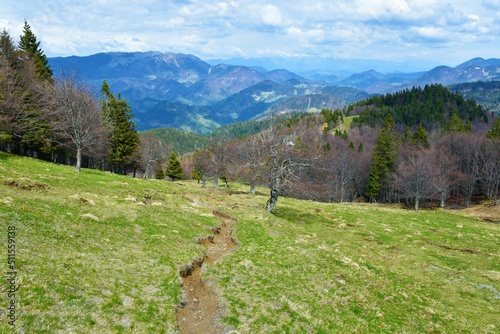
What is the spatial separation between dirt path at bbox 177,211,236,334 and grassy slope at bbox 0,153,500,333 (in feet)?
2.14

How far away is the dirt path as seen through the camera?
14648 millimetres

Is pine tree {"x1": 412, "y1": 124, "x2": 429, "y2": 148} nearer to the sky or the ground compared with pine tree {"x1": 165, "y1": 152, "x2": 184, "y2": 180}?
nearer to the sky

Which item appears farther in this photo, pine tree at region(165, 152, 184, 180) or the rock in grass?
pine tree at region(165, 152, 184, 180)

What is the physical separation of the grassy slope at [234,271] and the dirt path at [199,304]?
651 millimetres

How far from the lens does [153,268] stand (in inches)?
737

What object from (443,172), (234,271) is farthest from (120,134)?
(443,172)

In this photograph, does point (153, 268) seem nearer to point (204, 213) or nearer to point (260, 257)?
Answer: point (260, 257)

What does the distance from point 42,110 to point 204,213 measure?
38.8 meters

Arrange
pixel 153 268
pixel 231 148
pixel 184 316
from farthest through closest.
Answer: pixel 231 148, pixel 153 268, pixel 184 316

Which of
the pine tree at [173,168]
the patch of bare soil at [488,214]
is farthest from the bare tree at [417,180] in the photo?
the pine tree at [173,168]

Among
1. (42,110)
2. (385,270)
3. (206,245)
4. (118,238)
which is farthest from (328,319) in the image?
(42,110)

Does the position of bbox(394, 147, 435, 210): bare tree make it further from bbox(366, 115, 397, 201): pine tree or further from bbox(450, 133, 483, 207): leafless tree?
bbox(450, 133, 483, 207): leafless tree

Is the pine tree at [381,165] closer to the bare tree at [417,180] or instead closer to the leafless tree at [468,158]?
the bare tree at [417,180]

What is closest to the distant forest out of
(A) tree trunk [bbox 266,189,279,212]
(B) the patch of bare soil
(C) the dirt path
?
(A) tree trunk [bbox 266,189,279,212]
